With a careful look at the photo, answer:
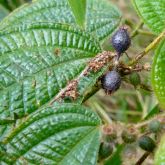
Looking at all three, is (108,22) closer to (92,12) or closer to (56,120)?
(92,12)

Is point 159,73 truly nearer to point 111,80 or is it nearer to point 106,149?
point 111,80

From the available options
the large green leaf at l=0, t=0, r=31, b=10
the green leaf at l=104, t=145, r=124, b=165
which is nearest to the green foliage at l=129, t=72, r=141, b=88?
the green leaf at l=104, t=145, r=124, b=165

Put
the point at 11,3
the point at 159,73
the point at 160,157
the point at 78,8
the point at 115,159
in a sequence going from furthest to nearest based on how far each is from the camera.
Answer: the point at 11,3 → the point at 115,159 → the point at 78,8 → the point at 159,73 → the point at 160,157

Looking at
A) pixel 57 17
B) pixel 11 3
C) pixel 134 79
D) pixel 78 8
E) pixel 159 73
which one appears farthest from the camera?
pixel 11 3

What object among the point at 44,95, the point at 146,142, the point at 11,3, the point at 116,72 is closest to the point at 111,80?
the point at 116,72

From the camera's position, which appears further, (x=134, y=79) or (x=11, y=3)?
(x=11, y=3)

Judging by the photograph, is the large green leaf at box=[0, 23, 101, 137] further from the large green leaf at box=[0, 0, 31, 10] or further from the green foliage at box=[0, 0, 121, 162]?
the large green leaf at box=[0, 0, 31, 10]
